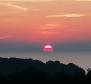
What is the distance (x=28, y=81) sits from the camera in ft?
157

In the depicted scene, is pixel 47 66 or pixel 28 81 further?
pixel 47 66

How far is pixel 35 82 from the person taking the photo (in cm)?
4762

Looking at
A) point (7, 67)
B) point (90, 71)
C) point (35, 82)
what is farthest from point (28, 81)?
point (90, 71)

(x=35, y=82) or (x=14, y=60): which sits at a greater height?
(x=14, y=60)

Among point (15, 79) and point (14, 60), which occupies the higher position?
point (14, 60)

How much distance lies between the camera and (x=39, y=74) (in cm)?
4812

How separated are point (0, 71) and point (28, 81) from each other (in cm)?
375

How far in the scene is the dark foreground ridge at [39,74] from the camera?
47594 mm

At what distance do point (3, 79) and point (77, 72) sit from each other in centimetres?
882

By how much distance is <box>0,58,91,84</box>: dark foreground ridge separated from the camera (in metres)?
47.6

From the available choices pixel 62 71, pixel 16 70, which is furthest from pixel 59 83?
pixel 16 70

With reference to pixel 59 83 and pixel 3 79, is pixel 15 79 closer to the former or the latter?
pixel 3 79

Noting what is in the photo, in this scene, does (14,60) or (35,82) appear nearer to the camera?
(35,82)

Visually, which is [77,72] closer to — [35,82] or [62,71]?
[62,71]
